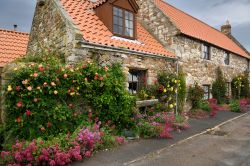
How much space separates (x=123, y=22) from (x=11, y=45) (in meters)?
5.98

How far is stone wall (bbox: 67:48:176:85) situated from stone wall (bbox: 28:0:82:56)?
43 centimetres

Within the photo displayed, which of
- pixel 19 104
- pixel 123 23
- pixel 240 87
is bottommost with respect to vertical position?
pixel 19 104

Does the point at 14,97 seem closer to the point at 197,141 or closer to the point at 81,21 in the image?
the point at 81,21

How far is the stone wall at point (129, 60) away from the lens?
24.5 ft

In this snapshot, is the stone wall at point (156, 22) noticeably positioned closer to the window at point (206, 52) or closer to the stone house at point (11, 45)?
the window at point (206, 52)

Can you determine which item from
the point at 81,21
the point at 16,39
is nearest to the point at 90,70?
the point at 81,21

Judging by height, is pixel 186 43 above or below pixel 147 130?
above

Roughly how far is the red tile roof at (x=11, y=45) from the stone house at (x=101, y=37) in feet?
2.83

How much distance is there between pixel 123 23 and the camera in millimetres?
9828

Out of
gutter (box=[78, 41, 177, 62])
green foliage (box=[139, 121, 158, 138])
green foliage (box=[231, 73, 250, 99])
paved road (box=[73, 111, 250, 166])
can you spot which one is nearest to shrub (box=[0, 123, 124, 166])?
paved road (box=[73, 111, 250, 166])

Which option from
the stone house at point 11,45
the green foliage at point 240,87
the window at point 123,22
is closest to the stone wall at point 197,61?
the green foliage at point 240,87

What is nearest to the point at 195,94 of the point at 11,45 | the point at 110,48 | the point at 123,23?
the point at 123,23

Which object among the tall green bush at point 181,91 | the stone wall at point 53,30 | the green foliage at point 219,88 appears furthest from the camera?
the green foliage at point 219,88

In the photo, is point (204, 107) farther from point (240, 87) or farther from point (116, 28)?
point (240, 87)
